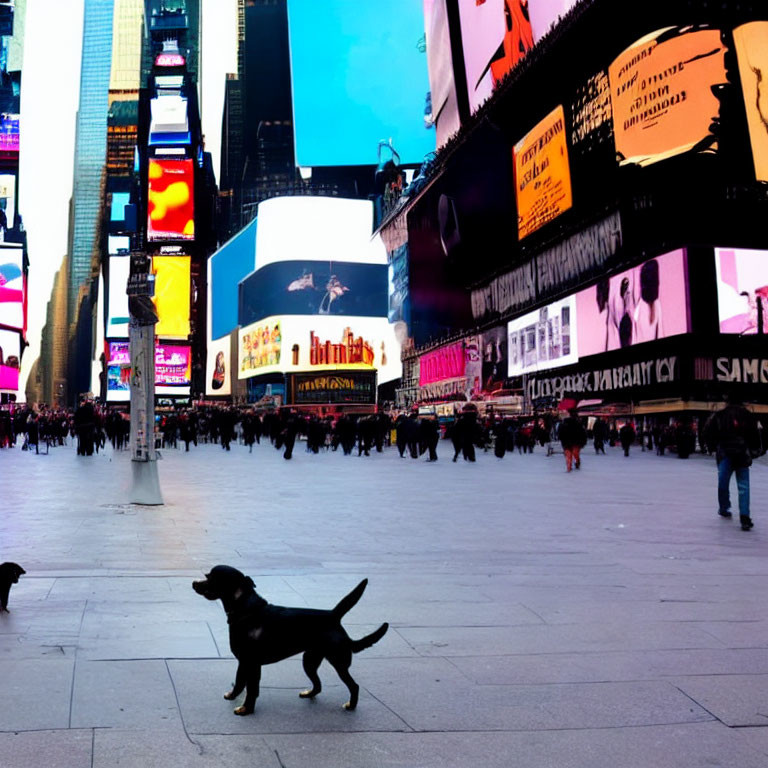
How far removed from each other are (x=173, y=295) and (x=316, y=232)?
2623 cm

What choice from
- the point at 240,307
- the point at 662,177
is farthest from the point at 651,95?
the point at 240,307

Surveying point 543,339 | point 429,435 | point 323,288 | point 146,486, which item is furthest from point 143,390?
point 323,288

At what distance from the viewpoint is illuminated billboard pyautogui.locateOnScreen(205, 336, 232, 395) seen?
15662 centimetres

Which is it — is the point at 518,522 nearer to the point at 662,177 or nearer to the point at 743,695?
the point at 743,695

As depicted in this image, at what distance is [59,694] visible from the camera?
4.29m

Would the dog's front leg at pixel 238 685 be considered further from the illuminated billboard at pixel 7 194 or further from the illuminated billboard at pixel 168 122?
the illuminated billboard at pixel 7 194

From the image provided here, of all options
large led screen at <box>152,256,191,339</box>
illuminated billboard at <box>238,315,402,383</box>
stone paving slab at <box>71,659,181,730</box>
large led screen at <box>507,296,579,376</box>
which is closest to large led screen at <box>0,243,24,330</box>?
large led screen at <box>152,256,191,339</box>

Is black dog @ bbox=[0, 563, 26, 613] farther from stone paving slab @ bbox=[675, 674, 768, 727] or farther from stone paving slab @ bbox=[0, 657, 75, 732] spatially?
stone paving slab @ bbox=[675, 674, 768, 727]

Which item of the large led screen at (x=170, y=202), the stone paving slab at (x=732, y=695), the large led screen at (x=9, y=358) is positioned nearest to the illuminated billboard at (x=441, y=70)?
the large led screen at (x=170, y=202)

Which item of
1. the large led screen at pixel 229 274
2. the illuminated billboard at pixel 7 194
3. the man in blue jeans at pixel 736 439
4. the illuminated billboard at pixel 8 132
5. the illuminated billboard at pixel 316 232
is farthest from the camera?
the large led screen at pixel 229 274

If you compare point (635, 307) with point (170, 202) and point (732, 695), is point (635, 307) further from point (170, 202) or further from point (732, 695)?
point (170, 202)

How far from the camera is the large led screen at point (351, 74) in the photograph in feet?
267

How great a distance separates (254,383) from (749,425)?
5166 inches

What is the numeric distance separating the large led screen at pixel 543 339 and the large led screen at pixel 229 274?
80.1 metres
